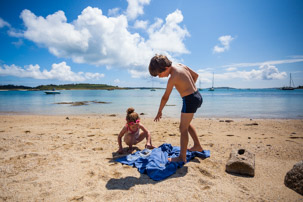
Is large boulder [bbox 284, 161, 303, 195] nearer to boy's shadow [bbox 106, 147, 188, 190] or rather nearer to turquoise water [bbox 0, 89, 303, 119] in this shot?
boy's shadow [bbox 106, 147, 188, 190]

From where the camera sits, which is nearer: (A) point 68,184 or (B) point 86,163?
(A) point 68,184

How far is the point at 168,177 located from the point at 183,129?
914mm

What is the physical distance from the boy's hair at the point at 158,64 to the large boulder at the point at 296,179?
2.61 metres

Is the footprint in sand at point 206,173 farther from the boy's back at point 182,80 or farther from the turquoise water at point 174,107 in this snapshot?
the turquoise water at point 174,107

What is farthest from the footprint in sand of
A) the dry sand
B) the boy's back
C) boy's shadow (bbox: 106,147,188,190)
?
the boy's back

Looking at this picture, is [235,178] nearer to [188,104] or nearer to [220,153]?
[220,153]

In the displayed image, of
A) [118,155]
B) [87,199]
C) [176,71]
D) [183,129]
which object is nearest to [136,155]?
[118,155]

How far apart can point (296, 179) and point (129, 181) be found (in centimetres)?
257

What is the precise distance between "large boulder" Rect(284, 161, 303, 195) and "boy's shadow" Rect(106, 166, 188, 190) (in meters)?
1.56

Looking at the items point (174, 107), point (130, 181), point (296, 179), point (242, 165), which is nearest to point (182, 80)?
point (242, 165)

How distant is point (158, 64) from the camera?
2836 mm

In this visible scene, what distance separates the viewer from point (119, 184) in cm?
249

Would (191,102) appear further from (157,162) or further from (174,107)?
(174,107)

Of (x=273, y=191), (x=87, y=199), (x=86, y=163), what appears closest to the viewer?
(x=87, y=199)
